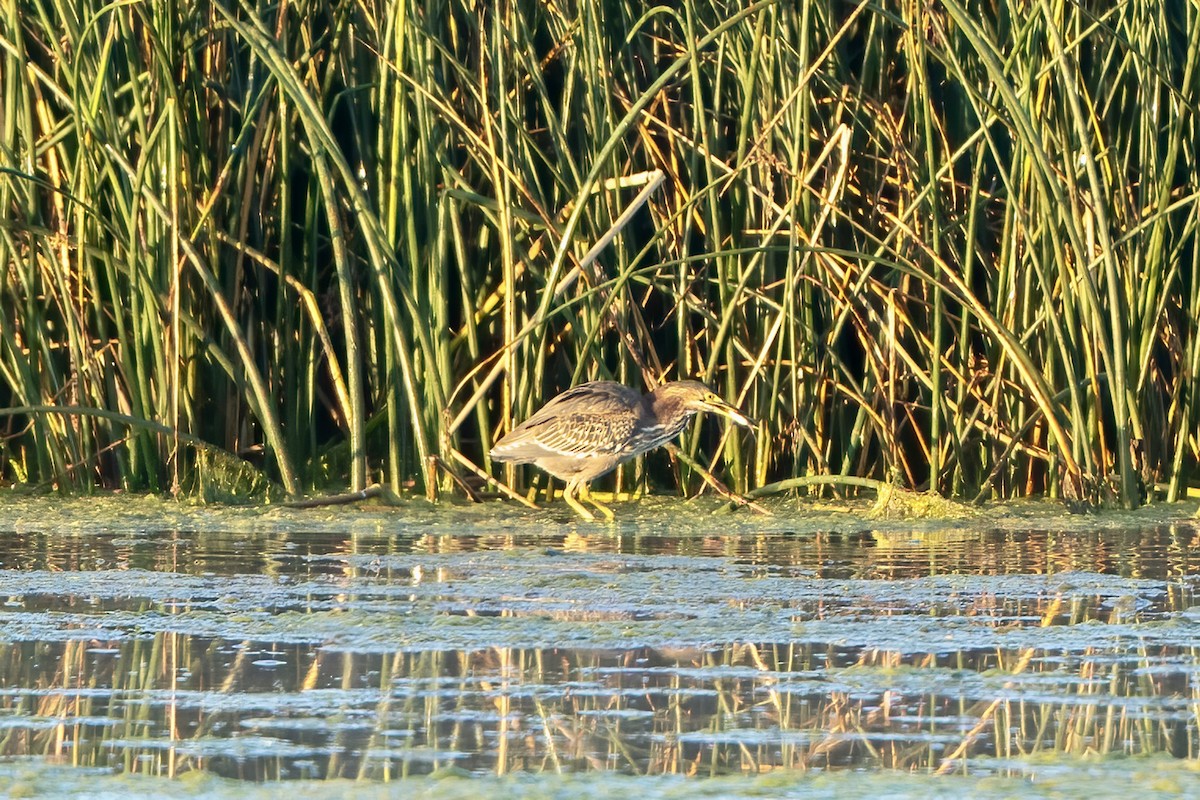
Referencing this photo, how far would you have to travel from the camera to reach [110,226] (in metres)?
6.54

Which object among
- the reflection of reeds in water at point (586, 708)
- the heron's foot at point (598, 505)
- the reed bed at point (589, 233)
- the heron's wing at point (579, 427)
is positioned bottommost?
the reflection of reeds in water at point (586, 708)

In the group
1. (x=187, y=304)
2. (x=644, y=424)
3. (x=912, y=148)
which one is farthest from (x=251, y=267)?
(x=912, y=148)

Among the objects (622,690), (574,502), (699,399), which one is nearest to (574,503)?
(574,502)

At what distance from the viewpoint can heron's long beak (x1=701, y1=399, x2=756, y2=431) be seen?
6578 millimetres

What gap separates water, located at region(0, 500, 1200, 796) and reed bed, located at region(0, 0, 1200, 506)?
70 centimetres

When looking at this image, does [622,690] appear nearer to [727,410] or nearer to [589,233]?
[727,410]

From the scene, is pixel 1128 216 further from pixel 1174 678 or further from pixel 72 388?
pixel 72 388

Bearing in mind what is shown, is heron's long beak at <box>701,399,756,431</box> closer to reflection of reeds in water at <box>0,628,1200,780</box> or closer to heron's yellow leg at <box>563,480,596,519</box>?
heron's yellow leg at <box>563,480,596,519</box>

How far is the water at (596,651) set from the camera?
312cm

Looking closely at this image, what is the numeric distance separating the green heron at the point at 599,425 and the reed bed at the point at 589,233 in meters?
0.19

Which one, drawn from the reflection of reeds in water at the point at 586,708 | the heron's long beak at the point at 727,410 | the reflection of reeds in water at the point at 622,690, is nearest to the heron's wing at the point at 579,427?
the heron's long beak at the point at 727,410

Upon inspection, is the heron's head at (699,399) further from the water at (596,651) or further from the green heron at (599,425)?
the water at (596,651)

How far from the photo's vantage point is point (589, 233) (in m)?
6.95

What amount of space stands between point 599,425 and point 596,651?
2.55 metres
